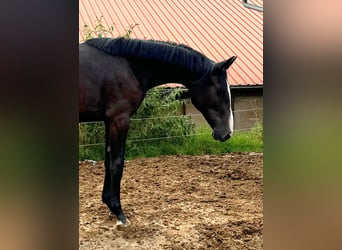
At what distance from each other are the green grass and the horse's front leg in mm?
1812

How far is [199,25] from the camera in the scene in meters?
5.55

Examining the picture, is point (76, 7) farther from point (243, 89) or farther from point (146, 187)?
point (243, 89)

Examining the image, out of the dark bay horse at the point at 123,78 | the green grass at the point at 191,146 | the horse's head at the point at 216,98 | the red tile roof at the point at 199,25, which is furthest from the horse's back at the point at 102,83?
the red tile roof at the point at 199,25

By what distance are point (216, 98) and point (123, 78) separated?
0.61 meters

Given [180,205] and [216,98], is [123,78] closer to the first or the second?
[216,98]

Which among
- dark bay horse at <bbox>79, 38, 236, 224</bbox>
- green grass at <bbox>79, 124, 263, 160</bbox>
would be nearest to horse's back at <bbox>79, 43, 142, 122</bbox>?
dark bay horse at <bbox>79, 38, 236, 224</bbox>

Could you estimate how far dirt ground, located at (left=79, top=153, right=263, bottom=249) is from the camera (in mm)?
2201

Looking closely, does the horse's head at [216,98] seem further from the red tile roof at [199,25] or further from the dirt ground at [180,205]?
the red tile roof at [199,25]

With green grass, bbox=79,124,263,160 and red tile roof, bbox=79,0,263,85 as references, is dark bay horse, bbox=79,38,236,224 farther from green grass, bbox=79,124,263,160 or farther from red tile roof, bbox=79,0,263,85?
red tile roof, bbox=79,0,263,85

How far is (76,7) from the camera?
1.92 feet

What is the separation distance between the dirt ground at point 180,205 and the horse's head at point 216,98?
0.61 meters
